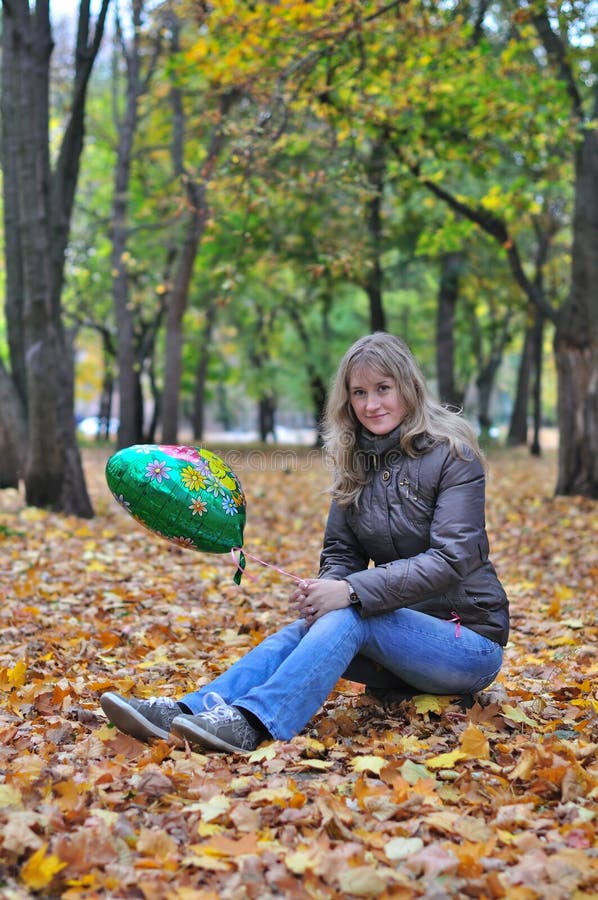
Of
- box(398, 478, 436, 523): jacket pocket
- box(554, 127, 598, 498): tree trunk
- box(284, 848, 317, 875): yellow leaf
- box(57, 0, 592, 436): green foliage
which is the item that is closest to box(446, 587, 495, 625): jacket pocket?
box(398, 478, 436, 523): jacket pocket

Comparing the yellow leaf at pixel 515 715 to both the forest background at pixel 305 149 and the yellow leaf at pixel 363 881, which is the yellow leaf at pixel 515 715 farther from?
the forest background at pixel 305 149

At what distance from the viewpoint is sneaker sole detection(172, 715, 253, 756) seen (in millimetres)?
3246

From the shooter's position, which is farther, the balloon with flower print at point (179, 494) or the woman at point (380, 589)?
the balloon with flower print at point (179, 494)

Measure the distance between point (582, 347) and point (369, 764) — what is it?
9341 mm

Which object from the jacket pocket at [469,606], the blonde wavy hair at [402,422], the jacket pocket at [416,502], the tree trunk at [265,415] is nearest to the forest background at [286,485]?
the jacket pocket at [469,606]

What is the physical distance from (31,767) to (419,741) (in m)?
1.44

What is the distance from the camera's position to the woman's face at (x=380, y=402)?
12.1ft

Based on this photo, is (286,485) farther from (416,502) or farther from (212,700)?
(212,700)

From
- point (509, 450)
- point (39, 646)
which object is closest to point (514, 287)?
point (509, 450)

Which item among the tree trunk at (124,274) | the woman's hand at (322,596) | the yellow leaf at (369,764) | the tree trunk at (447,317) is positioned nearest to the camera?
the yellow leaf at (369,764)

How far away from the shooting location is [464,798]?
2980 mm

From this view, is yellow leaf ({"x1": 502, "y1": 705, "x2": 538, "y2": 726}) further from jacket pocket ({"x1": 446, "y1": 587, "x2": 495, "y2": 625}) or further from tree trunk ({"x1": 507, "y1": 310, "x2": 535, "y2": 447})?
tree trunk ({"x1": 507, "y1": 310, "x2": 535, "y2": 447})

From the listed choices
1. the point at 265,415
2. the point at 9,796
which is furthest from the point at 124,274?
the point at 265,415

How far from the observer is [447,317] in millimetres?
21359
